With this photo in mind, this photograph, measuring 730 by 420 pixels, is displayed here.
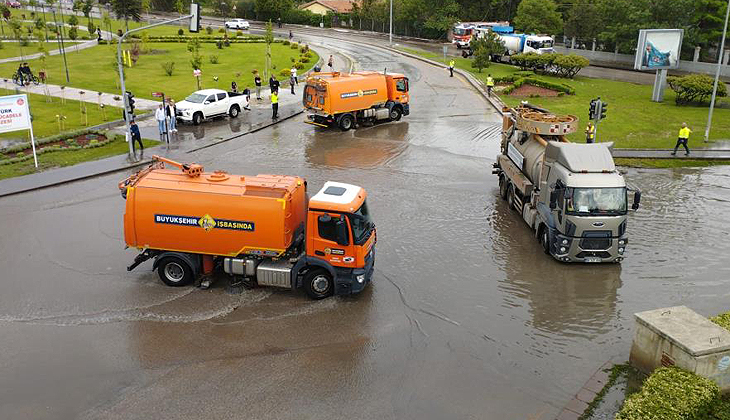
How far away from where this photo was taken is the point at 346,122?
1287 inches

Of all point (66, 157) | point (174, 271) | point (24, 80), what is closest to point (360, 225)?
point (174, 271)

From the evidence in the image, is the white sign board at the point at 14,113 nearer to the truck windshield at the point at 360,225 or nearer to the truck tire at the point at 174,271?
the truck tire at the point at 174,271

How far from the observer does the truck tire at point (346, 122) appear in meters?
32.4

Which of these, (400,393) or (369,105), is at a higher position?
(369,105)

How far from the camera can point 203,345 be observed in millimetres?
12695

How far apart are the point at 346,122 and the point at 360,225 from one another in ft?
62.8

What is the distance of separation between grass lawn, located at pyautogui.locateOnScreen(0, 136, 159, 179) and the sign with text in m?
1.56

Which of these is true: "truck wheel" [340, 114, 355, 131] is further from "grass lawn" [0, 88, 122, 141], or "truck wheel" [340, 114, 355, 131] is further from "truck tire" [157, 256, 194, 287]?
"truck tire" [157, 256, 194, 287]

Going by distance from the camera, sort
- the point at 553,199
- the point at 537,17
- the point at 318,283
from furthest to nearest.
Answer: the point at 537,17
the point at 553,199
the point at 318,283

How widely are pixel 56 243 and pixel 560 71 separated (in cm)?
4356

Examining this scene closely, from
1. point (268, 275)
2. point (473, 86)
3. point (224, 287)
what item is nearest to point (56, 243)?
point (224, 287)

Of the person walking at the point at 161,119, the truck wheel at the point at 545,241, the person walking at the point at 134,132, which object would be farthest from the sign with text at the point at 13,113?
the truck wheel at the point at 545,241

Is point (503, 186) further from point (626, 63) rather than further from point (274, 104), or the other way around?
point (626, 63)

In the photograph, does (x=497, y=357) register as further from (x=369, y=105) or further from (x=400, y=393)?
(x=369, y=105)
